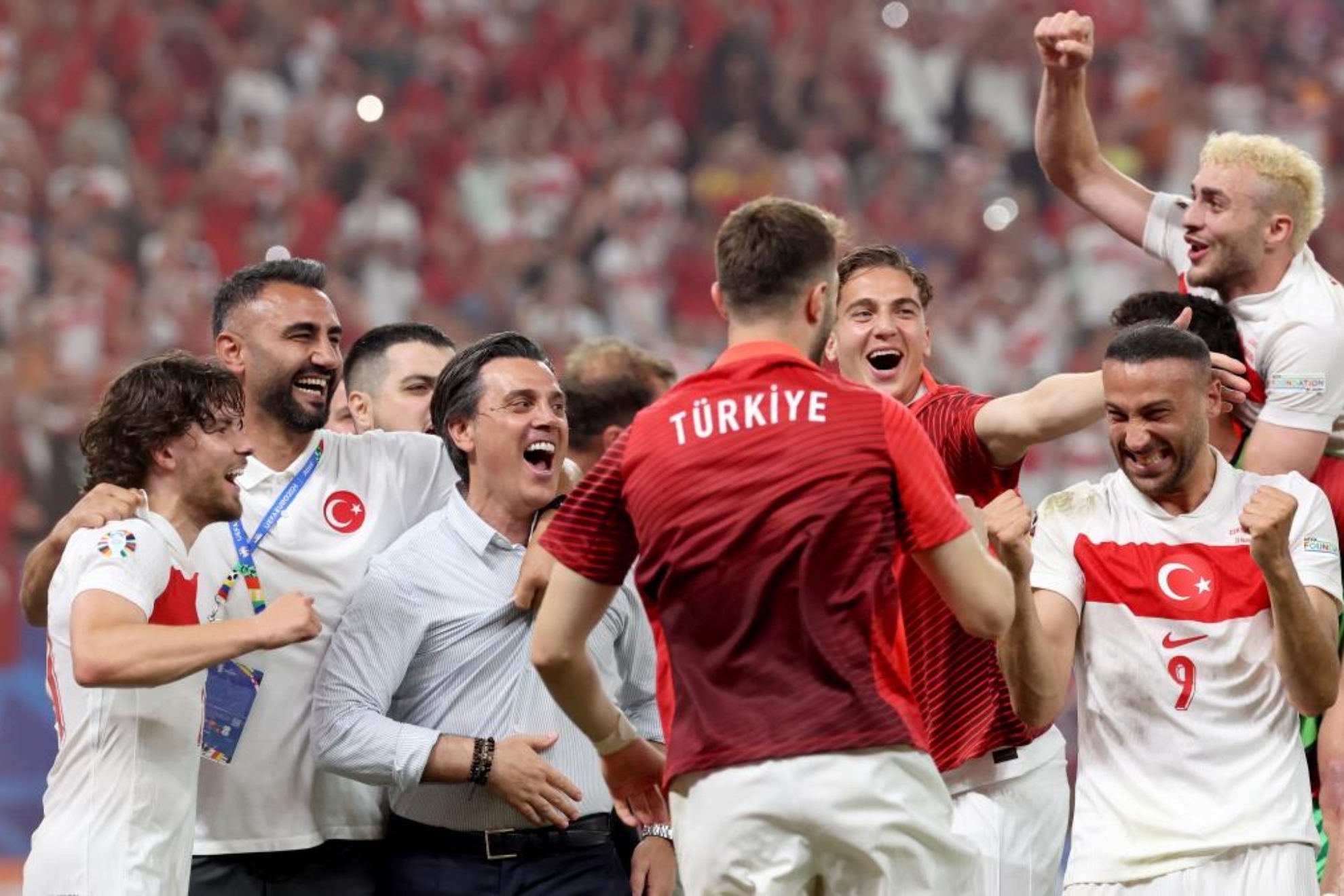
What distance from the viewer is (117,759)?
13.7 ft

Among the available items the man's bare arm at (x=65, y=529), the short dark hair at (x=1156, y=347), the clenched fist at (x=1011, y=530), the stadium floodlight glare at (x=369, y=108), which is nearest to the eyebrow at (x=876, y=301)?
the short dark hair at (x=1156, y=347)

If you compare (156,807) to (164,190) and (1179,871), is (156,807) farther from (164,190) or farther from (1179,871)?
(164,190)

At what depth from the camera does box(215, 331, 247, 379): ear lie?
514 cm

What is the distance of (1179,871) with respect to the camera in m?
4.33

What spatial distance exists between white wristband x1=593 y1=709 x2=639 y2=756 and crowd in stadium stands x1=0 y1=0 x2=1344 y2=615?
7.90 meters

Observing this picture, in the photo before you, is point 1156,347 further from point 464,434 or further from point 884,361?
point 464,434

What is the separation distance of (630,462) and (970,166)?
10.2 m

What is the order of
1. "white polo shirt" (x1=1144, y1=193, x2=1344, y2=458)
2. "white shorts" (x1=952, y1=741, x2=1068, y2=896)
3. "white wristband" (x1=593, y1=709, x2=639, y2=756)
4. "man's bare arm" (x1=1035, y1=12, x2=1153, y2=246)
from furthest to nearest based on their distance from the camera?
"man's bare arm" (x1=1035, y1=12, x2=1153, y2=246), "white polo shirt" (x1=1144, y1=193, x2=1344, y2=458), "white shorts" (x1=952, y1=741, x2=1068, y2=896), "white wristband" (x1=593, y1=709, x2=639, y2=756)

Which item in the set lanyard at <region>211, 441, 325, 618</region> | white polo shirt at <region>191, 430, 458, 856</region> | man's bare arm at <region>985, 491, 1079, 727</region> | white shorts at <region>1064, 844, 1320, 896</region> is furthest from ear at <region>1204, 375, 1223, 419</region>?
lanyard at <region>211, 441, 325, 618</region>

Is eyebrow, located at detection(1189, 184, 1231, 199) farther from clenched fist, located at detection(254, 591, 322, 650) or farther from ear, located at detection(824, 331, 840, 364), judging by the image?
clenched fist, located at detection(254, 591, 322, 650)

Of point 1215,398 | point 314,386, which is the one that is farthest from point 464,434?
point 1215,398

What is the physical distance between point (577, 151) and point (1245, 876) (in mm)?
9722

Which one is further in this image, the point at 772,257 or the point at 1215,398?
the point at 1215,398

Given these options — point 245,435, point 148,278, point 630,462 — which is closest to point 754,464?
point 630,462
